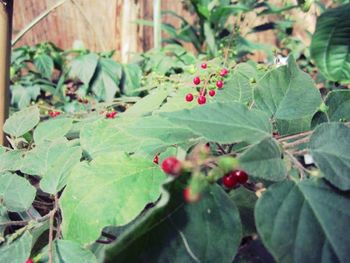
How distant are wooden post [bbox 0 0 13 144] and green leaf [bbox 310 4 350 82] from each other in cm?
44

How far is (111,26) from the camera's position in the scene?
9.50 feet

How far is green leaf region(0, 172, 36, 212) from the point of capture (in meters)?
0.48

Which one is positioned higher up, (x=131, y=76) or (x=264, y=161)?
(x=264, y=161)

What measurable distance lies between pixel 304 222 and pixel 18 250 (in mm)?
290

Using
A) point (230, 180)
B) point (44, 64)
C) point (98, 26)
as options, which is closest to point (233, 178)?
point (230, 180)

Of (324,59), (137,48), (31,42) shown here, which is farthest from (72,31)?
(324,59)

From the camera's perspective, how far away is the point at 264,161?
1.06 feet

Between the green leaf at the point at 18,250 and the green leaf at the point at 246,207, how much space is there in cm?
→ 22

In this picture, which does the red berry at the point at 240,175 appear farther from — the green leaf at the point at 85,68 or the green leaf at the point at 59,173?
the green leaf at the point at 85,68

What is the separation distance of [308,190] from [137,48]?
2.66 metres

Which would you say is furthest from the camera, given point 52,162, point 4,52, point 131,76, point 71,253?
point 131,76

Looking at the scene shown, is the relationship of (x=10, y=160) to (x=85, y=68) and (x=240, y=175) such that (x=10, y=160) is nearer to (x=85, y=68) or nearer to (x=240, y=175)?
(x=240, y=175)

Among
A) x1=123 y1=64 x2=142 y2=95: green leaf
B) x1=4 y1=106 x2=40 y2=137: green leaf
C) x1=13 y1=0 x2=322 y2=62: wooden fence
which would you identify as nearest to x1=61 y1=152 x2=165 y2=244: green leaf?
x1=4 y1=106 x2=40 y2=137: green leaf

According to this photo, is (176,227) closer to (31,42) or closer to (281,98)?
(281,98)
